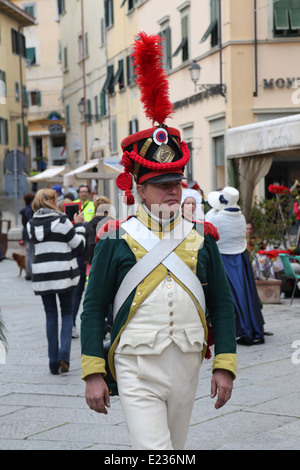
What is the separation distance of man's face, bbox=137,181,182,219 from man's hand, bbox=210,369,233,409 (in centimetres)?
67

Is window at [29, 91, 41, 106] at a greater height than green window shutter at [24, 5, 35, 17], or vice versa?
green window shutter at [24, 5, 35, 17]

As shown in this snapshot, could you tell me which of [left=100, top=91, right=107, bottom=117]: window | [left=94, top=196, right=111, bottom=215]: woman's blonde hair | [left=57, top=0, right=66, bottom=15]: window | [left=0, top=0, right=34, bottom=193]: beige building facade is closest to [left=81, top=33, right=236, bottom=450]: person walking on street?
[left=94, top=196, right=111, bottom=215]: woman's blonde hair

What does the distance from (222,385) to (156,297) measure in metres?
0.44

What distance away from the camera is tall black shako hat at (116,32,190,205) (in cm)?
369

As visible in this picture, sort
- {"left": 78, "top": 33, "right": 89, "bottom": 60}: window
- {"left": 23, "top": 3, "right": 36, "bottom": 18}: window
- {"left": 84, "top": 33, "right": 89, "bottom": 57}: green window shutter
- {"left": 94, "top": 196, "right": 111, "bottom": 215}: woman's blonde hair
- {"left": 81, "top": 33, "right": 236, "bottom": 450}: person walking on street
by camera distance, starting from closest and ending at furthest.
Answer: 1. {"left": 81, "top": 33, "right": 236, "bottom": 450}: person walking on street
2. {"left": 94, "top": 196, "right": 111, "bottom": 215}: woman's blonde hair
3. {"left": 84, "top": 33, "right": 89, "bottom": 57}: green window shutter
4. {"left": 78, "top": 33, "right": 89, "bottom": 60}: window
5. {"left": 23, "top": 3, "right": 36, "bottom": 18}: window

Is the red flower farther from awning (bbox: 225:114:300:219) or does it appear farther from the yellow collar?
the yellow collar

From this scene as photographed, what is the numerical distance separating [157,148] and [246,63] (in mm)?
18939

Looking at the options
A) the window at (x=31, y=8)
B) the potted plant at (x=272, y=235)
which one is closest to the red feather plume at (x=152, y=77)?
the potted plant at (x=272, y=235)

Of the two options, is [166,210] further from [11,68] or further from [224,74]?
[11,68]

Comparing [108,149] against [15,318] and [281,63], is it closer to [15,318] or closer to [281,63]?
[281,63]

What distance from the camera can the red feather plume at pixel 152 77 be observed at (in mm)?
3758

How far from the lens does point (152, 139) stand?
371 cm

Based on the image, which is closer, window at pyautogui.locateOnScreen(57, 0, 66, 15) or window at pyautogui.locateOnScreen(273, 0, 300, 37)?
window at pyautogui.locateOnScreen(273, 0, 300, 37)

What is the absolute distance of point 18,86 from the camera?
5175cm
